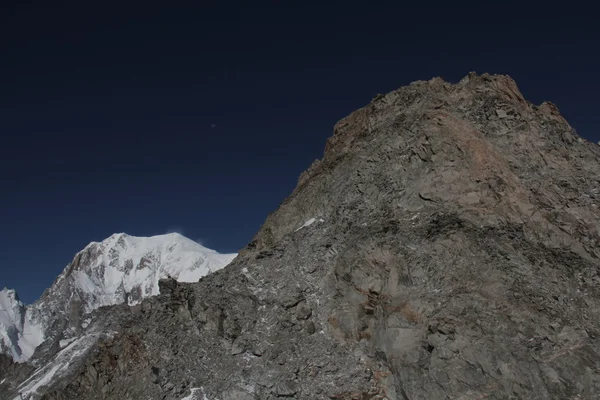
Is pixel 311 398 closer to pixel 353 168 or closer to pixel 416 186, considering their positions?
pixel 416 186

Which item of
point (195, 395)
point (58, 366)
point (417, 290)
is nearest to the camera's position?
point (195, 395)

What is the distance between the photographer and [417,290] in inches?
1007

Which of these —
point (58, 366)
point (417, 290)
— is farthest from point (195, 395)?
point (58, 366)

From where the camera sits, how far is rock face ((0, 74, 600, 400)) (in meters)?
22.8

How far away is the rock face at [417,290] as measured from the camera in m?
22.8

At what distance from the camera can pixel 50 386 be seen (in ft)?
211

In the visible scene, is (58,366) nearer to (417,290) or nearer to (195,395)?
(195,395)

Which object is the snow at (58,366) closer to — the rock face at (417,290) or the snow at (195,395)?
the rock face at (417,290)

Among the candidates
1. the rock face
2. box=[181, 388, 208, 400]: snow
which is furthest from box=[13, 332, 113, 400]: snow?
box=[181, 388, 208, 400]: snow

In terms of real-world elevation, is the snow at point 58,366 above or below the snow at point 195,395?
above

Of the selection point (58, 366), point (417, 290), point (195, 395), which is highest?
point (58, 366)

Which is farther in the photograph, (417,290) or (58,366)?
(58,366)

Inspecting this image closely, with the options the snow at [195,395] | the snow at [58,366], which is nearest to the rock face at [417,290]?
the snow at [195,395]

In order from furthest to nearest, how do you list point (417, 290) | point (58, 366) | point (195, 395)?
point (58, 366) → point (417, 290) → point (195, 395)
